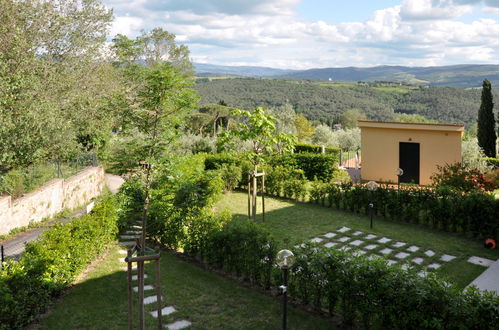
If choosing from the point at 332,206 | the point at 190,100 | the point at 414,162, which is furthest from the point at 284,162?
the point at 190,100

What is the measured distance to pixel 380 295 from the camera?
16.8 ft

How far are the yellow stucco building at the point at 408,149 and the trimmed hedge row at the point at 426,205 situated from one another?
490cm

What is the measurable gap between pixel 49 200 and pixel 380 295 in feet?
33.1

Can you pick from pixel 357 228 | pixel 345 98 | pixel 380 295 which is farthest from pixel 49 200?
pixel 345 98

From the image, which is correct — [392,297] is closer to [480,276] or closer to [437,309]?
[437,309]

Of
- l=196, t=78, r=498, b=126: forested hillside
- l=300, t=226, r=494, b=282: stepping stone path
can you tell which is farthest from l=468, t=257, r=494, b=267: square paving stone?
l=196, t=78, r=498, b=126: forested hillside

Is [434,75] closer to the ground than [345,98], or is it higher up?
higher up

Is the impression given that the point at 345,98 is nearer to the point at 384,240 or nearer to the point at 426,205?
the point at 426,205

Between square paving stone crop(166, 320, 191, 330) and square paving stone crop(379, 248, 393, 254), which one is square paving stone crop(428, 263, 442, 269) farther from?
square paving stone crop(166, 320, 191, 330)

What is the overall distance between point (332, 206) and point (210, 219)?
21.8 ft

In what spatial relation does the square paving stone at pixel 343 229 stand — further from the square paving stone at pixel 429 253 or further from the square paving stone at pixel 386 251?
the square paving stone at pixel 429 253

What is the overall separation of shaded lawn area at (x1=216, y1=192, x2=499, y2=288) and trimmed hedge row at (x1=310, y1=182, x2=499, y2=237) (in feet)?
0.95

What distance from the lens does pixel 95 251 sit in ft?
25.5

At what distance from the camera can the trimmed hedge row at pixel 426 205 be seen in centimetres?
1005
